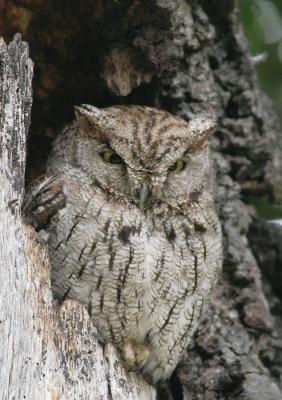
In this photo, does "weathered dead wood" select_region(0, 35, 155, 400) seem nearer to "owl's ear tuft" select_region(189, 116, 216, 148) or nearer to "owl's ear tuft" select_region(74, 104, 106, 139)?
"owl's ear tuft" select_region(74, 104, 106, 139)

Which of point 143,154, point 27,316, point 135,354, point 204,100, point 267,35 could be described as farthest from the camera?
point 267,35

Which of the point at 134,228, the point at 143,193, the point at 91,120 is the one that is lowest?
the point at 134,228

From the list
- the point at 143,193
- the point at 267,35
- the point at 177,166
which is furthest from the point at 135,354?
the point at 267,35

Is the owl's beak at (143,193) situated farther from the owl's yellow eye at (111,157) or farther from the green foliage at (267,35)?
the green foliage at (267,35)

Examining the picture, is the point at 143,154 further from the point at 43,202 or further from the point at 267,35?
the point at 267,35

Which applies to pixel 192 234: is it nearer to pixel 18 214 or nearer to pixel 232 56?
pixel 18 214

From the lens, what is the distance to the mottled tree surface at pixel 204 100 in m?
3.72

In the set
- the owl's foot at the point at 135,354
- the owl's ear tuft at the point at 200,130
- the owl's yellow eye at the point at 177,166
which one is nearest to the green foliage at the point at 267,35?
the owl's ear tuft at the point at 200,130

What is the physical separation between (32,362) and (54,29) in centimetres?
185

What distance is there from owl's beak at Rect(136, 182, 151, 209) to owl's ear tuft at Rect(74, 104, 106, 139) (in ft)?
1.06

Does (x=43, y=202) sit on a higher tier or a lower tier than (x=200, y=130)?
lower

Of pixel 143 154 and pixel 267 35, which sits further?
pixel 267 35

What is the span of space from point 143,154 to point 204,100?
3.28 feet

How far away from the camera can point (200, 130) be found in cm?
356
